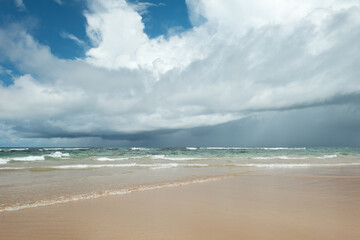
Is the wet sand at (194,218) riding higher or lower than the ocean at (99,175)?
lower

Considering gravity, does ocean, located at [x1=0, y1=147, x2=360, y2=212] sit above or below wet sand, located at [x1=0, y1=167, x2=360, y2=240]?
above

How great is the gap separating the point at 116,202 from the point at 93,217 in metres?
1.38

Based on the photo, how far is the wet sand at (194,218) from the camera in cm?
408

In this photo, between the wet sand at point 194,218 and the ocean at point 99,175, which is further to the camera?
the ocean at point 99,175

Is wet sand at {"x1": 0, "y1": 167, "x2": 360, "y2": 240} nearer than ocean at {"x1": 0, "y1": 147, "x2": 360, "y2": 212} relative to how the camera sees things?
Yes

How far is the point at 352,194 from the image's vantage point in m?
7.45

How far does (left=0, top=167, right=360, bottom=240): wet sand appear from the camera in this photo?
4.08 metres

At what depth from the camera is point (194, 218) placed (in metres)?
4.92

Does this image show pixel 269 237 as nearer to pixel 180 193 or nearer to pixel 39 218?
pixel 180 193

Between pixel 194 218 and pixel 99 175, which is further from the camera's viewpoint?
pixel 99 175

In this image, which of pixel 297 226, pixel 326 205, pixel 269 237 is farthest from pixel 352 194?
pixel 269 237

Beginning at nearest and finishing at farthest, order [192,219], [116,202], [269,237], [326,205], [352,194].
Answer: [269,237]
[192,219]
[326,205]
[116,202]
[352,194]

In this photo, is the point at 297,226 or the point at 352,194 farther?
the point at 352,194

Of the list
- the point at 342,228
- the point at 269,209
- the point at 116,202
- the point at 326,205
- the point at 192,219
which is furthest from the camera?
the point at 116,202
